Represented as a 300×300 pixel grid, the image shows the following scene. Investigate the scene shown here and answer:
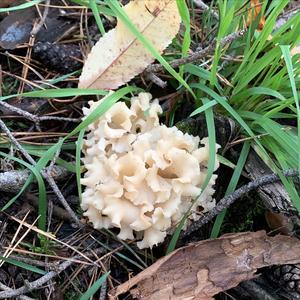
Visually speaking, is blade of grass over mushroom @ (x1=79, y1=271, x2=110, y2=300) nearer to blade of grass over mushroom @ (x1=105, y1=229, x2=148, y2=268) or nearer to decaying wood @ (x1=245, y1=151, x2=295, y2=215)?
blade of grass over mushroom @ (x1=105, y1=229, x2=148, y2=268)

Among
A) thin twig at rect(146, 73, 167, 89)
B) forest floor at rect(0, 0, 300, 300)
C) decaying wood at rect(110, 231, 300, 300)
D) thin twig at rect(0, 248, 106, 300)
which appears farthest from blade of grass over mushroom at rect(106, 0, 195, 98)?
thin twig at rect(0, 248, 106, 300)

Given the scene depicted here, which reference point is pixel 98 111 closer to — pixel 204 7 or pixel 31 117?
pixel 31 117

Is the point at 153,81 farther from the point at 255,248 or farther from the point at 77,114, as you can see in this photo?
the point at 255,248

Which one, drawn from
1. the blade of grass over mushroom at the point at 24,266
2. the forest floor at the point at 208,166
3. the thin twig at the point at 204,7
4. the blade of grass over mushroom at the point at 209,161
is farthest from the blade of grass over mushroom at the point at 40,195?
the thin twig at the point at 204,7

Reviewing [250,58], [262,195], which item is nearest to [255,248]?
[262,195]

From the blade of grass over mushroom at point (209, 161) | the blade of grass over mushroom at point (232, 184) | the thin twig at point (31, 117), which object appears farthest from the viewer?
the thin twig at point (31, 117)

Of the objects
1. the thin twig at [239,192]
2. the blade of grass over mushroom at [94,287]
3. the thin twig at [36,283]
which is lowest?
the thin twig at [239,192]

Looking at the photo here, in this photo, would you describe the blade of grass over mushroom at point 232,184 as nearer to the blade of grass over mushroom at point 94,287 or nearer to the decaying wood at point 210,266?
the decaying wood at point 210,266
